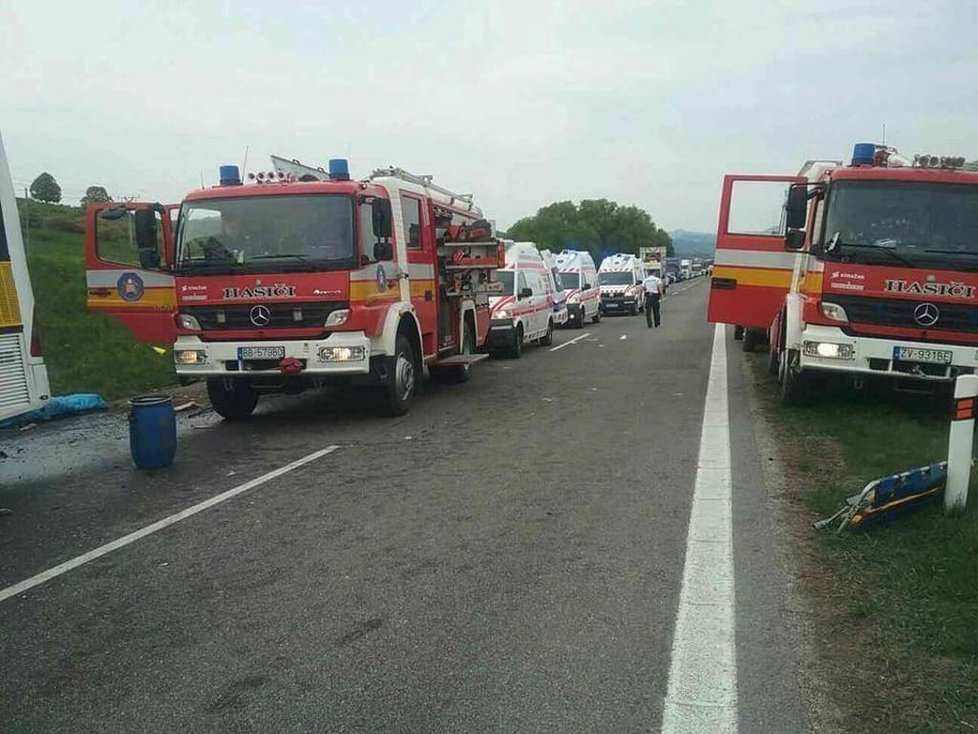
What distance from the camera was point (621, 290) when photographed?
107 ft

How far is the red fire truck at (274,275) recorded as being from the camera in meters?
9.16

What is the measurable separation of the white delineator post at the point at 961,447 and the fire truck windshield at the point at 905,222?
3.66 meters

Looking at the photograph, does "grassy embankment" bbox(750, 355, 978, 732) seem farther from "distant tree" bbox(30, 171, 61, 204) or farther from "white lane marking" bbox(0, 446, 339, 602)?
"distant tree" bbox(30, 171, 61, 204)

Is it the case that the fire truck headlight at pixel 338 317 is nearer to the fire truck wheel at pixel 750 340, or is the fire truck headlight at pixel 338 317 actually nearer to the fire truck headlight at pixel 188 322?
the fire truck headlight at pixel 188 322

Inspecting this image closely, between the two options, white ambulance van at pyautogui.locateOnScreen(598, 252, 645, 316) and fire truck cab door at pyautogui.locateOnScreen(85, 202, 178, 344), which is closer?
fire truck cab door at pyautogui.locateOnScreen(85, 202, 178, 344)

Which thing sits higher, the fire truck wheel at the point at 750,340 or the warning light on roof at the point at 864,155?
the warning light on roof at the point at 864,155

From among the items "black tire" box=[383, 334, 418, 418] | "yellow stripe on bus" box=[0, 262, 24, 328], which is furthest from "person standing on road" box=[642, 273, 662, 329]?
"yellow stripe on bus" box=[0, 262, 24, 328]

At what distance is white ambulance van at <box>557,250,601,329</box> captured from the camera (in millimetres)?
26922

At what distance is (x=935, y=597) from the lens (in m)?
4.25

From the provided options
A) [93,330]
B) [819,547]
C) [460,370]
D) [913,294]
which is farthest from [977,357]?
[93,330]

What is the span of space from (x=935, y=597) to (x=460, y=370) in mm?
9888

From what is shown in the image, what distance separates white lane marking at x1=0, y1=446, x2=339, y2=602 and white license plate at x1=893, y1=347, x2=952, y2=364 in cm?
602

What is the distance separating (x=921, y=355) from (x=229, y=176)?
7943mm

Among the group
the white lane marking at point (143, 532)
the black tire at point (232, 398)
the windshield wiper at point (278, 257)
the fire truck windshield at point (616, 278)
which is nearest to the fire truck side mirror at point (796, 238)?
the windshield wiper at point (278, 257)
